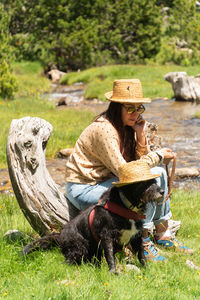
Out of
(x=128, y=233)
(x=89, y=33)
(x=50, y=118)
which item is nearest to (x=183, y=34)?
(x=89, y=33)

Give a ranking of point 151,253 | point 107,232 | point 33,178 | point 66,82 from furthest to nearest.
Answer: point 66,82, point 33,178, point 151,253, point 107,232

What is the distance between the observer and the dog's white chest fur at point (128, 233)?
3840mm

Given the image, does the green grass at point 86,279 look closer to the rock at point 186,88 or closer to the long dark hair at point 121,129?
the long dark hair at point 121,129

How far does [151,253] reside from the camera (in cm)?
433

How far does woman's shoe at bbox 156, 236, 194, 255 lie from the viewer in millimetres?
4500

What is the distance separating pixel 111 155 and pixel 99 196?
18.7 inches

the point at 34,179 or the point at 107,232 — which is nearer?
the point at 107,232

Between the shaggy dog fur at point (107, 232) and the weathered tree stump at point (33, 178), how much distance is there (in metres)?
0.32

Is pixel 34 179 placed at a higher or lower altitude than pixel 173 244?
higher

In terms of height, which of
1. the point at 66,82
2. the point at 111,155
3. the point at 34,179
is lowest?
the point at 66,82

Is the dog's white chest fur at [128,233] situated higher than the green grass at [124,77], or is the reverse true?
the dog's white chest fur at [128,233]

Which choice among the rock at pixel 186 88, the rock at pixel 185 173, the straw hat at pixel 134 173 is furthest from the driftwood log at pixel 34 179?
the rock at pixel 186 88

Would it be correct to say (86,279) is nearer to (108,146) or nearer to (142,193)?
(142,193)

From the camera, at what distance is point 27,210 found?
4398 millimetres
